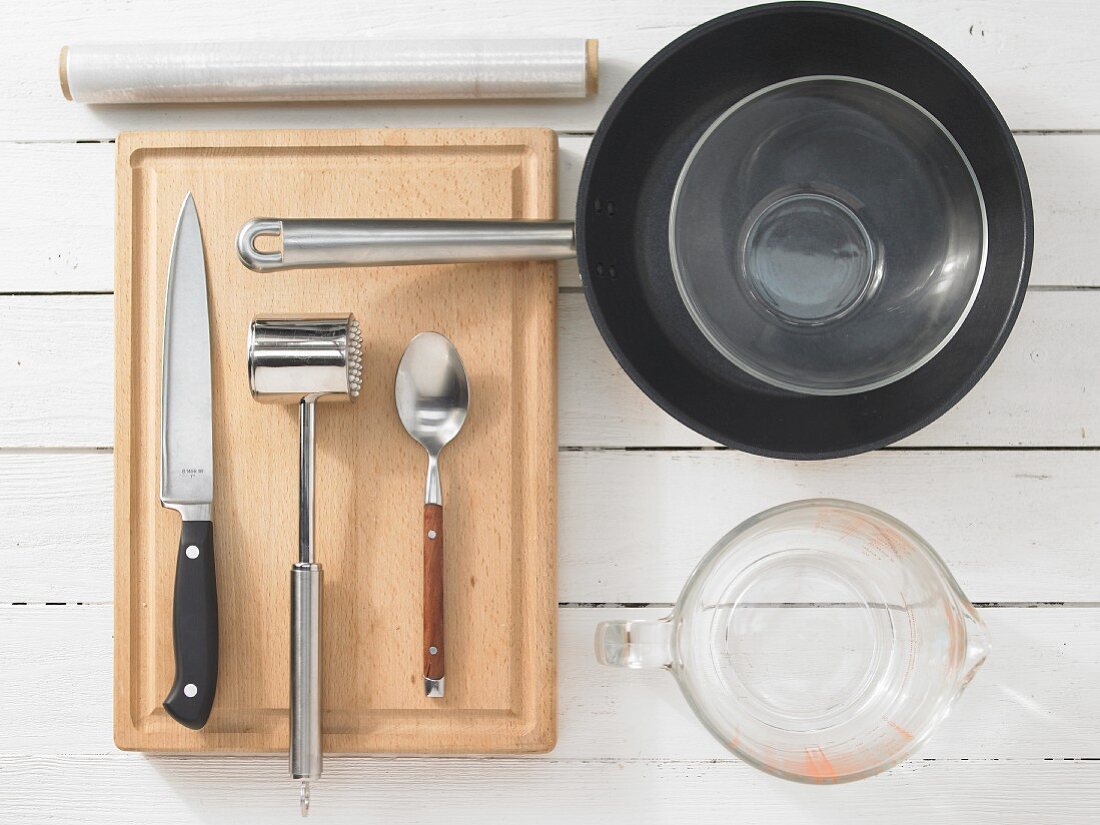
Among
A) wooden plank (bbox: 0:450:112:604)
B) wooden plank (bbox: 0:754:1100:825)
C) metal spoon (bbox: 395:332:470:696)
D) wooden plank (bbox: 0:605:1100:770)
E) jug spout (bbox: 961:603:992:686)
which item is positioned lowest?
wooden plank (bbox: 0:754:1100:825)

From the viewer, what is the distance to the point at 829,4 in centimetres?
54

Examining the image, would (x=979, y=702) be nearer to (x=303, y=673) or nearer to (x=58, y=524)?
(x=303, y=673)

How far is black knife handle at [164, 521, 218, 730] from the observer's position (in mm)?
564

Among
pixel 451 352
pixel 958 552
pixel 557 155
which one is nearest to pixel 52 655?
pixel 451 352

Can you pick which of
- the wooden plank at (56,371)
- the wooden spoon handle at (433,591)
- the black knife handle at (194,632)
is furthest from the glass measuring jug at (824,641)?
the wooden plank at (56,371)

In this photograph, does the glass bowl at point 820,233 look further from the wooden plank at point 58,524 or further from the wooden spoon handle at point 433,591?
the wooden plank at point 58,524

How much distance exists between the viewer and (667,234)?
584mm

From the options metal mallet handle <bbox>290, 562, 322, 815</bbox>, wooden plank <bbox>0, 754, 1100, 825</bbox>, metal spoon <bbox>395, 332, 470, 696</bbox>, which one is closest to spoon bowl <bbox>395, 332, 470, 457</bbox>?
metal spoon <bbox>395, 332, 470, 696</bbox>

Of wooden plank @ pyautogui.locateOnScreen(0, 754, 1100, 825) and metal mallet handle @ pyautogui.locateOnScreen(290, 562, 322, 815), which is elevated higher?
metal mallet handle @ pyautogui.locateOnScreen(290, 562, 322, 815)

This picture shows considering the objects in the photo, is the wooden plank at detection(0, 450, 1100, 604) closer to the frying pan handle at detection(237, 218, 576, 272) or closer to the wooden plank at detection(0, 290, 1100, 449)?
the wooden plank at detection(0, 290, 1100, 449)

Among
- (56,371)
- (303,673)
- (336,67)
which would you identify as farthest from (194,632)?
(336,67)

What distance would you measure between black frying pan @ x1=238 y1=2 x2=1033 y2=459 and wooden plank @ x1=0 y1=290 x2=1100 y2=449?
0.12ft

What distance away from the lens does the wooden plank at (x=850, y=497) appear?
600mm

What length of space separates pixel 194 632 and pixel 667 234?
1.22 ft
